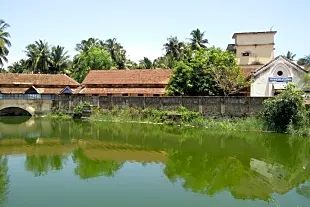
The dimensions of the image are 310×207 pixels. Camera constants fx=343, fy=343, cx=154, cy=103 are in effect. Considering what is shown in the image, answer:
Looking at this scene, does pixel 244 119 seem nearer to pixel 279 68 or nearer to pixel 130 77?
pixel 279 68

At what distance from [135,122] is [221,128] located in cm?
760

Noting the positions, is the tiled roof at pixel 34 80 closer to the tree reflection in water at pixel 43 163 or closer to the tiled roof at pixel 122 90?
the tiled roof at pixel 122 90

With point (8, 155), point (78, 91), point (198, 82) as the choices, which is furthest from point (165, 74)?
point (8, 155)

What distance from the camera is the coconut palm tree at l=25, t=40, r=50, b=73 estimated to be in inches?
1777

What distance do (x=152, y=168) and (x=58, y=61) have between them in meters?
36.6

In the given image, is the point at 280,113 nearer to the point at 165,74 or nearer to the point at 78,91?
the point at 165,74

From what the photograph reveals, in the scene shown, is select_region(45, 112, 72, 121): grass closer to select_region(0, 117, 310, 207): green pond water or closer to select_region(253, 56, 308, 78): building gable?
select_region(0, 117, 310, 207): green pond water

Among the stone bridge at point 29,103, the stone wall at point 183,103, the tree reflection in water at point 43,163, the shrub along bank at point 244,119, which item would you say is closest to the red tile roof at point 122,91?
the stone wall at point 183,103

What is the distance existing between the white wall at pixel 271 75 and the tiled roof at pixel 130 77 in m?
9.40

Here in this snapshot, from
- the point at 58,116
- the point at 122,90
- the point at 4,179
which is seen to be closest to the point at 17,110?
the point at 58,116

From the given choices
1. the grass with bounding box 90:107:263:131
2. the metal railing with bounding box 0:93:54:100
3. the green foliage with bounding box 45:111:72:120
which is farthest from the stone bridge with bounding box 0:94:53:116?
the grass with bounding box 90:107:263:131

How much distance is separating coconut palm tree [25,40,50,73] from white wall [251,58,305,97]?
94.0ft

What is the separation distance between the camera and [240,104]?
1077 inches

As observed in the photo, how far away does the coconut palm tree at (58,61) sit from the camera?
46987 mm
